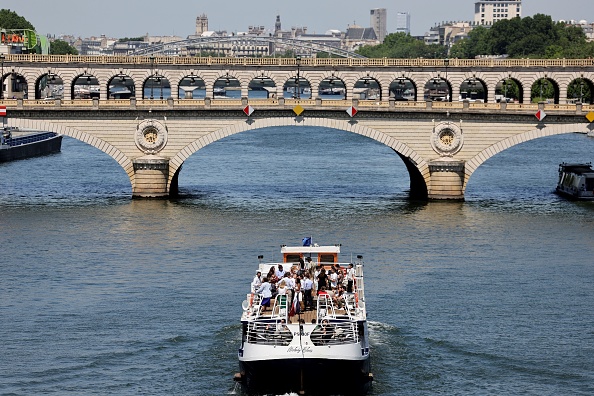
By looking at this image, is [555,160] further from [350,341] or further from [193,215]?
[350,341]

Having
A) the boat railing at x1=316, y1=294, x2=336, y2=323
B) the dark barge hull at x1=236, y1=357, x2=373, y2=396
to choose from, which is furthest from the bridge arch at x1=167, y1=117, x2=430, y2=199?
the dark barge hull at x1=236, y1=357, x2=373, y2=396

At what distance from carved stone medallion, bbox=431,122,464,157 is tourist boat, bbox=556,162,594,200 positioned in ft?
38.9

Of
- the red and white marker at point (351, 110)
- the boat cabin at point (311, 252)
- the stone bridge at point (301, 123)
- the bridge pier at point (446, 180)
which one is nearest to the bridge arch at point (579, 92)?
the stone bridge at point (301, 123)

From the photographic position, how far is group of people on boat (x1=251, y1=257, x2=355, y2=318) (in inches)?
2258

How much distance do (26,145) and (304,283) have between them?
10764 cm

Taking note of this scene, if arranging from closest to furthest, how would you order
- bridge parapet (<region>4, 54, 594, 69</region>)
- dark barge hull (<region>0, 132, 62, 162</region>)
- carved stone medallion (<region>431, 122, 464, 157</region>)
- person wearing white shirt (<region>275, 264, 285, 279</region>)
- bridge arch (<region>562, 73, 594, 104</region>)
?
person wearing white shirt (<region>275, 264, 285, 279</region>) → carved stone medallion (<region>431, 122, 464, 157</region>) → bridge parapet (<region>4, 54, 594, 69</region>) → bridge arch (<region>562, 73, 594, 104</region>) → dark barge hull (<region>0, 132, 62, 162</region>)

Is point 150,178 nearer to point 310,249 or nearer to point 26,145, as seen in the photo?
point 310,249

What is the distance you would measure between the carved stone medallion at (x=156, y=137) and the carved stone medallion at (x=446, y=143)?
22574mm

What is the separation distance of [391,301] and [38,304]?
62.8 feet

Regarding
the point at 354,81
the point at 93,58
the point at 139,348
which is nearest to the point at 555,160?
the point at 354,81

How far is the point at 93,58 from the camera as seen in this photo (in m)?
113

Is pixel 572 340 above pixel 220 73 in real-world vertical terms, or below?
below

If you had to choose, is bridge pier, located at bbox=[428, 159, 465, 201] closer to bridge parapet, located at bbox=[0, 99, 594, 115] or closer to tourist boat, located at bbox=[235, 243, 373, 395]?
bridge parapet, located at bbox=[0, 99, 594, 115]

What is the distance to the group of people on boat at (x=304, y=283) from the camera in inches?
2258
